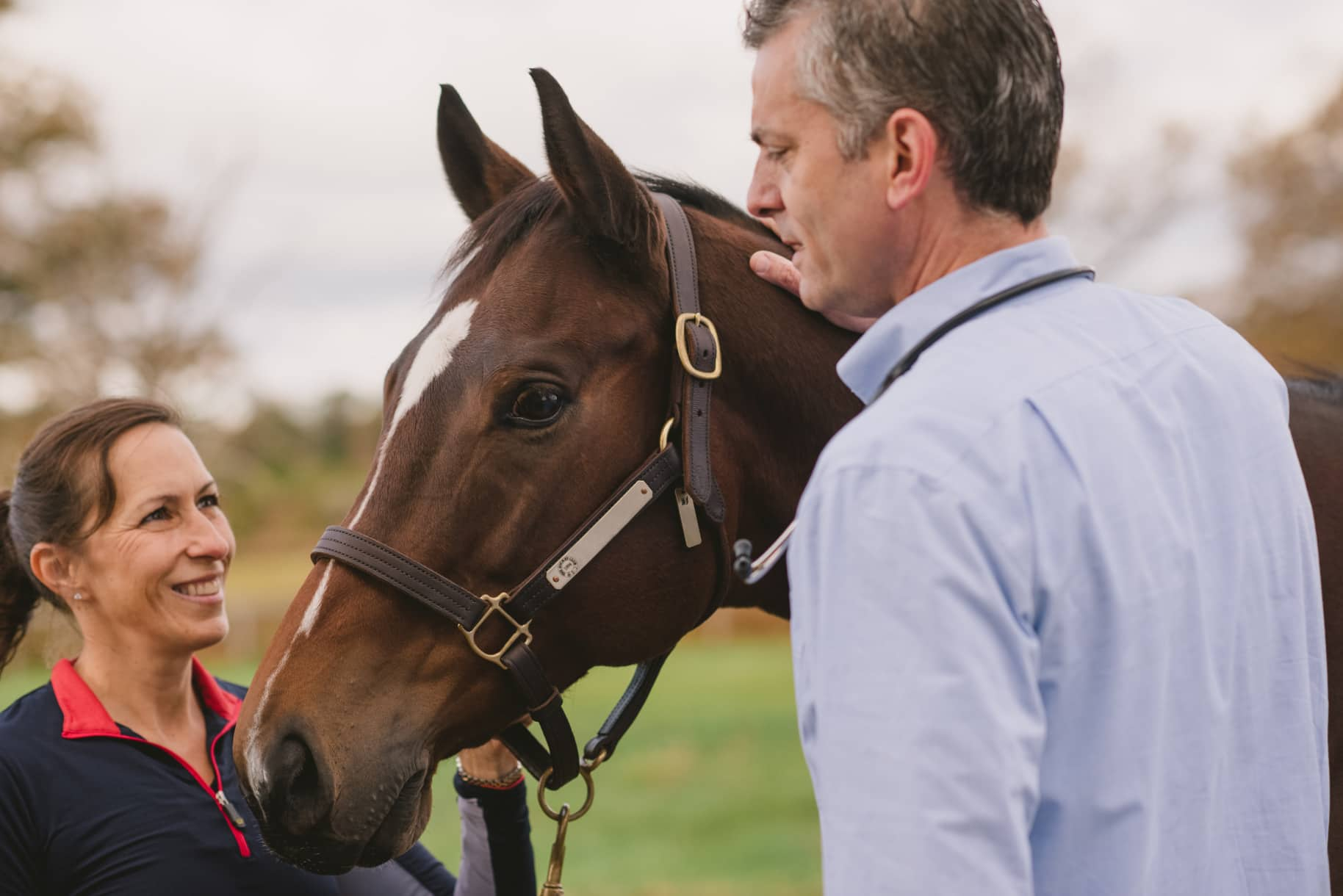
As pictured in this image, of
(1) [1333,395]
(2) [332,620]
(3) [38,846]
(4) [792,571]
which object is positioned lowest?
(3) [38,846]

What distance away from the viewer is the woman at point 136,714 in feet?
8.34

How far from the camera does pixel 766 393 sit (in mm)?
2438

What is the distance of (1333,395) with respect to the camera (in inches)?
106

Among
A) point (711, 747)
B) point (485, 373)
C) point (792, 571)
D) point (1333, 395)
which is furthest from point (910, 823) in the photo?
point (711, 747)

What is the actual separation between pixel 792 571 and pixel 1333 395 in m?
1.92

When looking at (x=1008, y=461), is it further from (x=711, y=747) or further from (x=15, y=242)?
(x=15, y=242)

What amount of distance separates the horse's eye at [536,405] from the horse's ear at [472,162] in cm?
71

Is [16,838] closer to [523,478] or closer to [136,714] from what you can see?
[136,714]

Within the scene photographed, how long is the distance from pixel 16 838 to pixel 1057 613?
218 centimetres

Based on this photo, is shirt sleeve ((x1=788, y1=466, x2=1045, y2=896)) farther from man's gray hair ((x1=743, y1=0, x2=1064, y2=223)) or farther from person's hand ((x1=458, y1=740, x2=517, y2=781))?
person's hand ((x1=458, y1=740, x2=517, y2=781))

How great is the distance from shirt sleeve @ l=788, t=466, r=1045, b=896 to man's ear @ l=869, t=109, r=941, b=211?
401mm

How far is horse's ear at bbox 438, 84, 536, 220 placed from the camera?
2785 millimetres

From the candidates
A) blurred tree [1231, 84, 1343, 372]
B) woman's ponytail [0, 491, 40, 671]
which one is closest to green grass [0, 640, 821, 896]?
woman's ponytail [0, 491, 40, 671]

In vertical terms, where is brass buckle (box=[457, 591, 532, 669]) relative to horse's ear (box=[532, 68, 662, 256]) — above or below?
below
